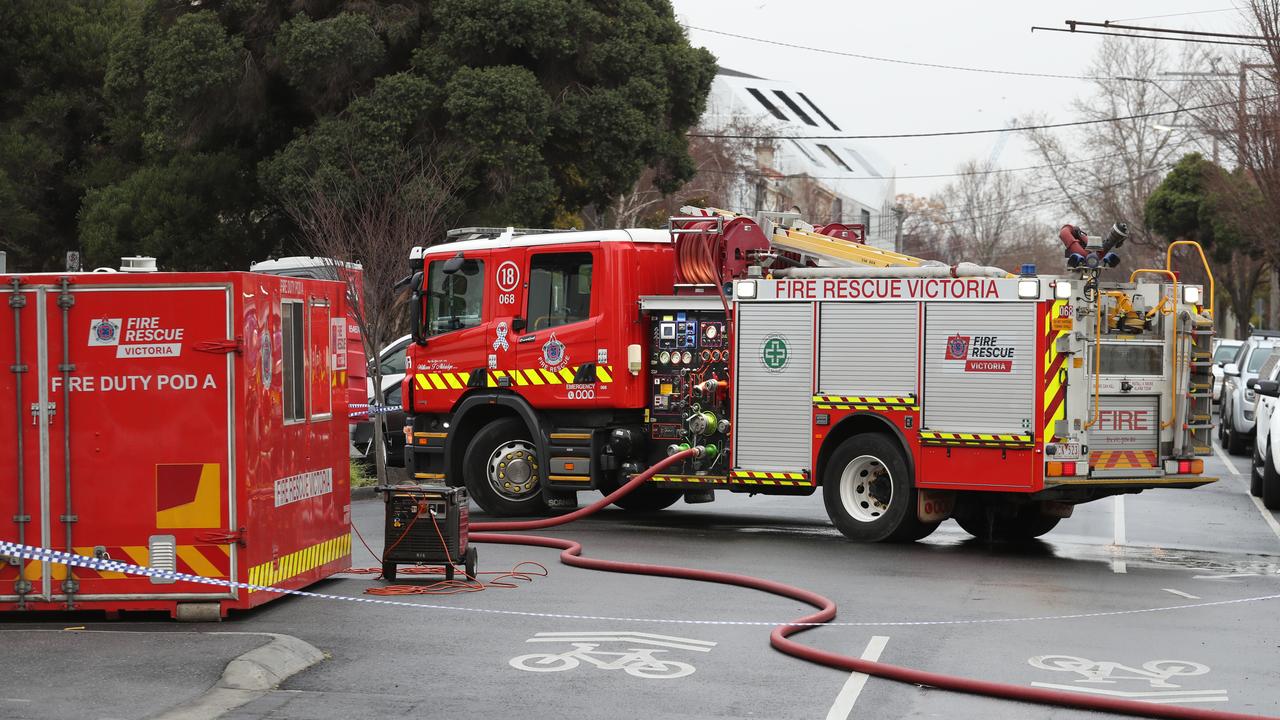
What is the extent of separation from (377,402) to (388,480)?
3.57 feet

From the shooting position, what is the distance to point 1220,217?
4666 centimetres

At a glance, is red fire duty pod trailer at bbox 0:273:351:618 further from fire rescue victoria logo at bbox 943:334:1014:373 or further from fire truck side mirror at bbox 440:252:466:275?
fire rescue victoria logo at bbox 943:334:1014:373

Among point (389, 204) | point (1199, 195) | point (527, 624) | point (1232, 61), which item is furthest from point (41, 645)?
point (1199, 195)

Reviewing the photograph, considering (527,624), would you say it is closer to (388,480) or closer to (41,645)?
(41,645)

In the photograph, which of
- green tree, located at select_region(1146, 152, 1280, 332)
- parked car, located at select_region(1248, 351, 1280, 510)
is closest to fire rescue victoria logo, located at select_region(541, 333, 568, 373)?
parked car, located at select_region(1248, 351, 1280, 510)

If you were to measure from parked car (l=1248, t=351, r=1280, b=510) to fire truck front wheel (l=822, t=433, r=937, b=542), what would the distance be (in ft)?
19.0

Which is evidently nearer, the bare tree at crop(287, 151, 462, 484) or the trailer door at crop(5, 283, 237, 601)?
the trailer door at crop(5, 283, 237, 601)

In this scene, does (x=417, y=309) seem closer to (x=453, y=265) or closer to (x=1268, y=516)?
(x=453, y=265)

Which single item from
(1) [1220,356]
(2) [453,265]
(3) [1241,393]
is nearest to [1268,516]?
(2) [453,265]

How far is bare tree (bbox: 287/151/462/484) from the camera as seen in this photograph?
22.9m

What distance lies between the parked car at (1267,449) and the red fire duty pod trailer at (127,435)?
12.6m

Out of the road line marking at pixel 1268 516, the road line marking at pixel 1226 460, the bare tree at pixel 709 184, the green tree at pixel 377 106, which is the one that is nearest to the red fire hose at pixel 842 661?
the road line marking at pixel 1268 516

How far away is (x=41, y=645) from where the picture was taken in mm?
8945

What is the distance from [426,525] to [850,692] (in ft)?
14.4
